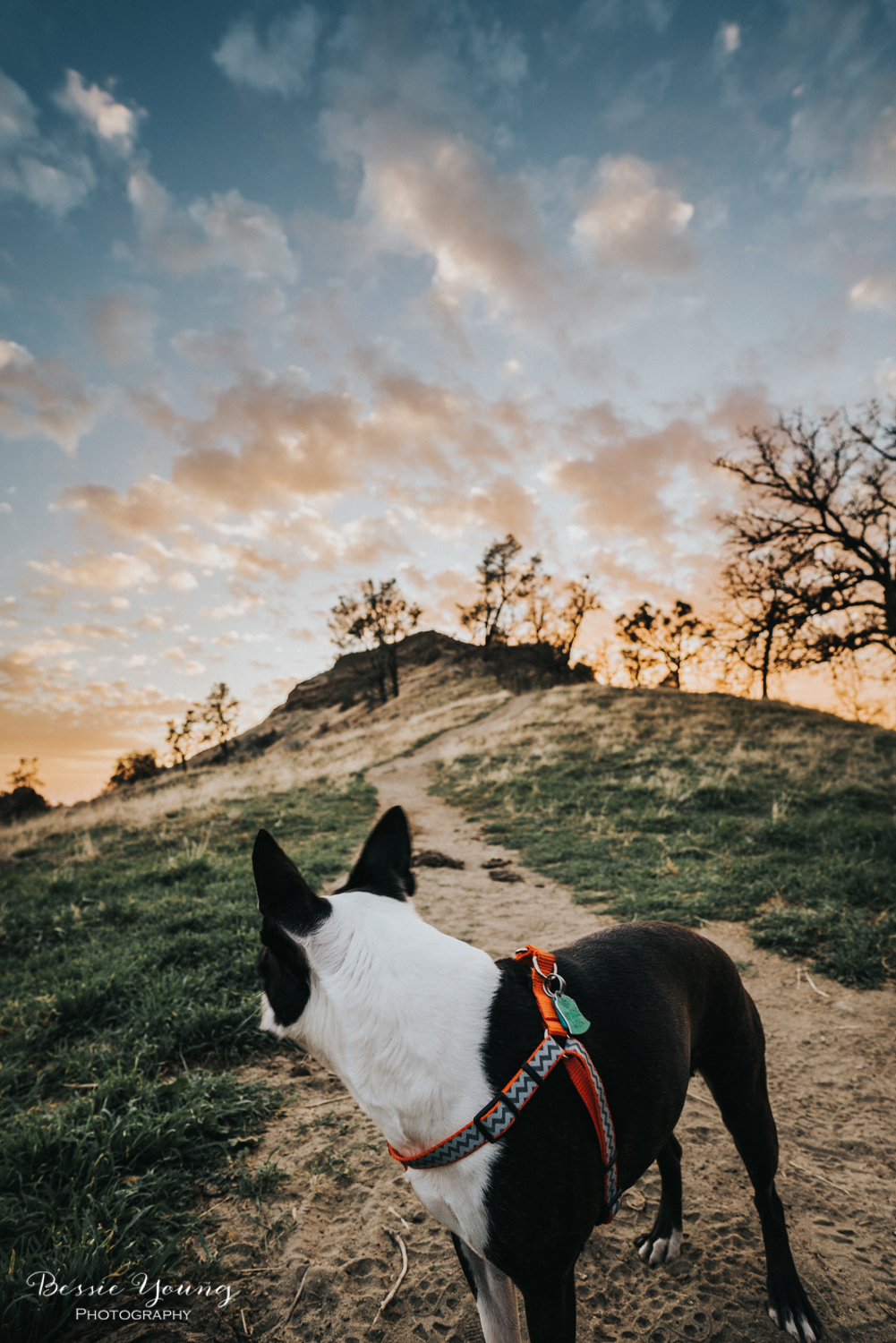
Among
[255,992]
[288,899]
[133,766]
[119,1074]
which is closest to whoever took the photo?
[288,899]

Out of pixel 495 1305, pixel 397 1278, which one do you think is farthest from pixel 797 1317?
pixel 397 1278

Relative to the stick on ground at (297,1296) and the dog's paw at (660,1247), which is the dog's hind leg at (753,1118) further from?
the stick on ground at (297,1296)

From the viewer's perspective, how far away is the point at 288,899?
71.6 inches

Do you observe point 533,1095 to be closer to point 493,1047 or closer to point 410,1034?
point 493,1047

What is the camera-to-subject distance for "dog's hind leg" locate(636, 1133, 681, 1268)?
7.66 feet

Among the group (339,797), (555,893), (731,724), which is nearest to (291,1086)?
(555,893)

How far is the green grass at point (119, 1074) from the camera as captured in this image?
2.27 m

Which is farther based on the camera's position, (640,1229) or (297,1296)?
(640,1229)

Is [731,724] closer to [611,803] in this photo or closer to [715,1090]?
[611,803]

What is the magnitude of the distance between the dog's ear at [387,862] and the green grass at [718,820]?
180 inches

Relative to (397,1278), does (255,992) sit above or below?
above

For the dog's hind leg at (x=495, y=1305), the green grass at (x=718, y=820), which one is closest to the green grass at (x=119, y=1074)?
the dog's hind leg at (x=495, y=1305)

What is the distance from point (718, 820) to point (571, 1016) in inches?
347

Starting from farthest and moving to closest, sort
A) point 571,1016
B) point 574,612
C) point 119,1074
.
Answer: point 574,612 < point 119,1074 < point 571,1016
